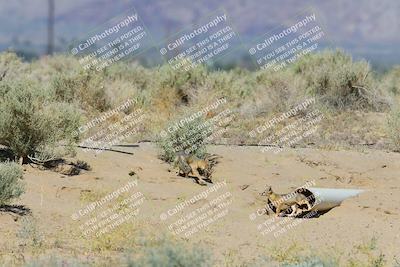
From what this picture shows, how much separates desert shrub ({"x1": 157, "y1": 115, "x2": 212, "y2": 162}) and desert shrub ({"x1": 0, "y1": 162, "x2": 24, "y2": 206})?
179 inches

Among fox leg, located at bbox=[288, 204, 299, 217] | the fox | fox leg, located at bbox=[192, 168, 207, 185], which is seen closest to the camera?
fox leg, located at bbox=[288, 204, 299, 217]

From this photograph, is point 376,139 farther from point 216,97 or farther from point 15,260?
point 15,260

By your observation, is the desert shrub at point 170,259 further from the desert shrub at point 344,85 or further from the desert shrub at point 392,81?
the desert shrub at point 392,81

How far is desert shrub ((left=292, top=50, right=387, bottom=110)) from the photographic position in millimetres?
20875

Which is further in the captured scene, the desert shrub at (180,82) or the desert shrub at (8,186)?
the desert shrub at (180,82)

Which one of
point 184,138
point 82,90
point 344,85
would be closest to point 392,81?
point 344,85

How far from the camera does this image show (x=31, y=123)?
40.9ft

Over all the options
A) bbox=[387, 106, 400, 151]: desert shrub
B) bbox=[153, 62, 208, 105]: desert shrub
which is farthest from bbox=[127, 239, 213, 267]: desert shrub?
bbox=[153, 62, 208, 105]: desert shrub

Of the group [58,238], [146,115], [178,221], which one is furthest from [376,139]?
[58,238]

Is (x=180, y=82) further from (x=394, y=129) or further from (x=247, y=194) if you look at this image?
(x=247, y=194)

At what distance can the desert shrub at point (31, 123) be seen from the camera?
40.2 ft

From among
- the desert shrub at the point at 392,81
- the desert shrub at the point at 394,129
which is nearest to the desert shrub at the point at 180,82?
the desert shrub at the point at 392,81

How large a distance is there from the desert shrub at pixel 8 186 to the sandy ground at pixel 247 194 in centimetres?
30

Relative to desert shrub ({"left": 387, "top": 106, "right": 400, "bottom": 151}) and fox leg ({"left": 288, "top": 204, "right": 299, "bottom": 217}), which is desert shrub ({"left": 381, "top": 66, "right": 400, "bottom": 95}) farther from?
fox leg ({"left": 288, "top": 204, "right": 299, "bottom": 217})
